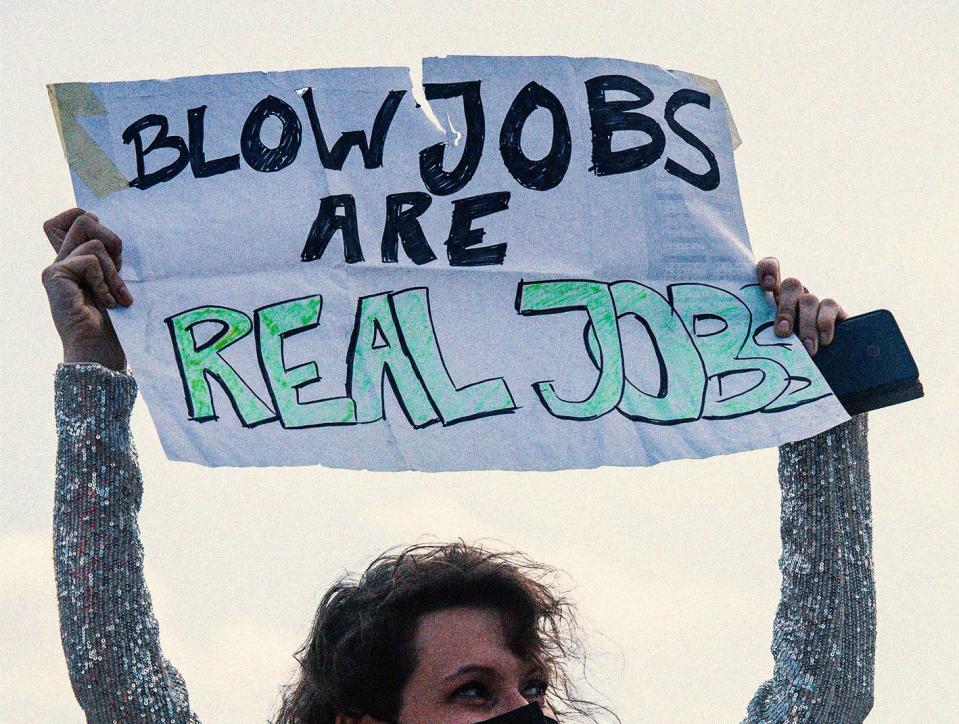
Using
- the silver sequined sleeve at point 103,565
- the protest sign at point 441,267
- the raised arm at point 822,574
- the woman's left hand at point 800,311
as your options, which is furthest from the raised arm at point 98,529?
the woman's left hand at point 800,311

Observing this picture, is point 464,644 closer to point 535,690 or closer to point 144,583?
point 535,690

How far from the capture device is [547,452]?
3.87 meters

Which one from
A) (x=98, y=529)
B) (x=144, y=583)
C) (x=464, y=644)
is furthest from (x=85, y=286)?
(x=464, y=644)

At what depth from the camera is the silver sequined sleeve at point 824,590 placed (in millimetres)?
3875

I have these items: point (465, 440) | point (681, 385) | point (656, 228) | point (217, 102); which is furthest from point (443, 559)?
Result: point (217, 102)

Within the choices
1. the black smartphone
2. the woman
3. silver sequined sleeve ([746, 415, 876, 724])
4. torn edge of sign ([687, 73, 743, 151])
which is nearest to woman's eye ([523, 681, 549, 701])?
the woman

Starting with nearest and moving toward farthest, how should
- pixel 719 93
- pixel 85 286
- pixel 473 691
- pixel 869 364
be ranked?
pixel 473 691 → pixel 85 286 → pixel 869 364 → pixel 719 93

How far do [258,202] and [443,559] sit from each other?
1044mm

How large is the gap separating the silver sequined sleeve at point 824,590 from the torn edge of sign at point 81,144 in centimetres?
188

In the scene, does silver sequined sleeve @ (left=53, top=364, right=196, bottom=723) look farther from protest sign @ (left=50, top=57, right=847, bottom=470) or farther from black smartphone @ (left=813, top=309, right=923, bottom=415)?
black smartphone @ (left=813, top=309, right=923, bottom=415)

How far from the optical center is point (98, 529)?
11.8ft

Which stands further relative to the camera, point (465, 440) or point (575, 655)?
point (575, 655)

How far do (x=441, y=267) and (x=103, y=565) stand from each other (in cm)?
117

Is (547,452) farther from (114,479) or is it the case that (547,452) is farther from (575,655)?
(114,479)
